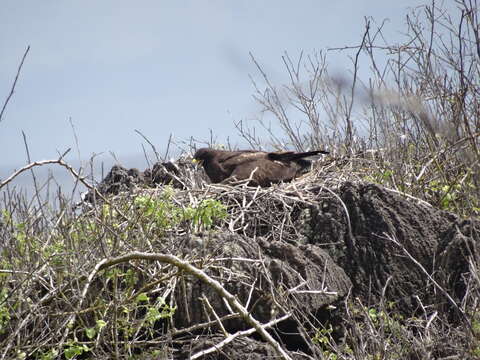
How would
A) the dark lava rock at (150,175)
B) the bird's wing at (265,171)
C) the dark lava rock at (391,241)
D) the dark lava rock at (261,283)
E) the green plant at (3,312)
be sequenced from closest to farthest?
the green plant at (3,312) < the dark lava rock at (261,283) < the dark lava rock at (391,241) < the bird's wing at (265,171) < the dark lava rock at (150,175)

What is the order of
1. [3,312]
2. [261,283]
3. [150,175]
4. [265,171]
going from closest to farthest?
1. [3,312]
2. [261,283]
3. [265,171]
4. [150,175]

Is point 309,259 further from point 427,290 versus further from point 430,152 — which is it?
point 430,152

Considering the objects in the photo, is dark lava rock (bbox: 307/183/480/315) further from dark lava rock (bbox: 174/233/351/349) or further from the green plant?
the green plant

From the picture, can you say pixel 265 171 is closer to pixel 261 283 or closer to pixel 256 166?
pixel 256 166

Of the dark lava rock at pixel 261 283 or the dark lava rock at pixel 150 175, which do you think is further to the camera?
the dark lava rock at pixel 150 175


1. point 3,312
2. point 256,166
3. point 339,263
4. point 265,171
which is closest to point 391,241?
point 339,263

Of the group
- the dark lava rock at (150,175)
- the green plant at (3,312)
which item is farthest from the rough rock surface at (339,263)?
the dark lava rock at (150,175)

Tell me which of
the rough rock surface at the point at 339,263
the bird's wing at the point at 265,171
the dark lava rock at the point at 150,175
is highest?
the dark lava rock at the point at 150,175

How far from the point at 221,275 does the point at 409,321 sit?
136 centimetres

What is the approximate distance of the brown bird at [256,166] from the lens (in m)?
6.89

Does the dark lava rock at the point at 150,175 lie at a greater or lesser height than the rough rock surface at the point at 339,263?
greater

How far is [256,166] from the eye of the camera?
7.01 meters

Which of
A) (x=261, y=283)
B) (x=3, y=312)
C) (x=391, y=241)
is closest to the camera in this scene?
(x=3, y=312)

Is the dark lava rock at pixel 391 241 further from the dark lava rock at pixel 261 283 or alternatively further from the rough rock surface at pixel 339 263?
the dark lava rock at pixel 261 283
